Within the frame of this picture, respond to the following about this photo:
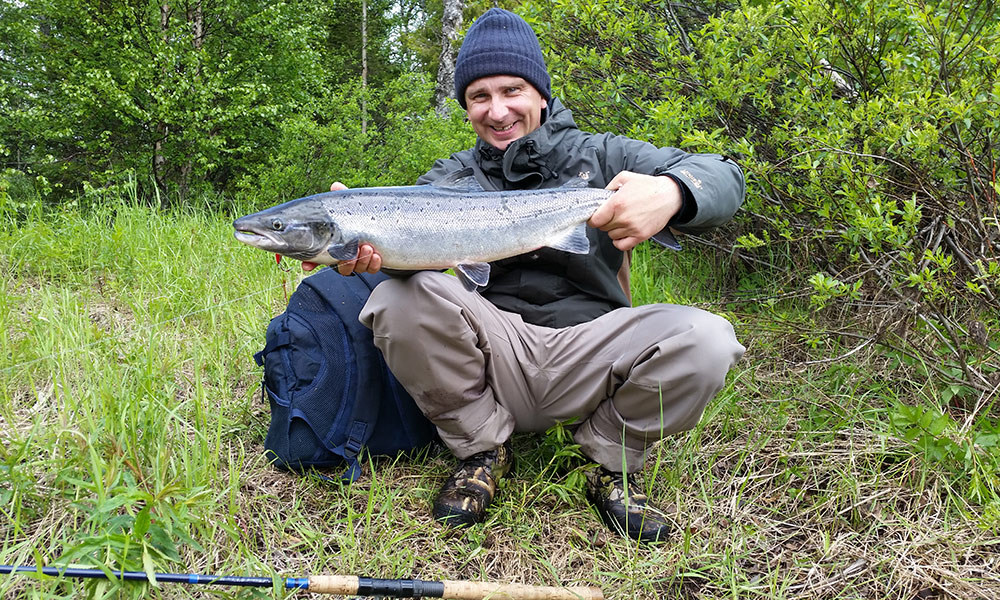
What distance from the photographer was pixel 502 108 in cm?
315

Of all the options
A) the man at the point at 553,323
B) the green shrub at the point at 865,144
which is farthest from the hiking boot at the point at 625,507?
the green shrub at the point at 865,144

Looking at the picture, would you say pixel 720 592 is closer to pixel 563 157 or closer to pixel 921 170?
pixel 563 157

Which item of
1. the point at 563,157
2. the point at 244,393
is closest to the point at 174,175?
the point at 244,393

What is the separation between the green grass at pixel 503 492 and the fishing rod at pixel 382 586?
99mm

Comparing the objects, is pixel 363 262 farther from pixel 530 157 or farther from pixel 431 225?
pixel 530 157

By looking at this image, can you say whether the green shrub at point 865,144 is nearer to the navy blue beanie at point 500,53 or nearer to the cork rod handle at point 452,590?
the navy blue beanie at point 500,53

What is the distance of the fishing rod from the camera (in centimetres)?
192

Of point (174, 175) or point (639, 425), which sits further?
point (174, 175)

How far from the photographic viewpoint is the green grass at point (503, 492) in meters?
2.28

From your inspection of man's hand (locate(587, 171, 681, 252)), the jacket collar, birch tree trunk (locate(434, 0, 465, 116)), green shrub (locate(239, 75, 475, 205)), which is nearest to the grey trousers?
man's hand (locate(587, 171, 681, 252))

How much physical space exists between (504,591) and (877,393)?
2.24m

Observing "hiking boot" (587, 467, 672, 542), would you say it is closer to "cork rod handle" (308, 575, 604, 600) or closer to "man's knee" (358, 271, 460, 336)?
"cork rod handle" (308, 575, 604, 600)

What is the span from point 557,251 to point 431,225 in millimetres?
681

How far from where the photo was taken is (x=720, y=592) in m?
2.36
